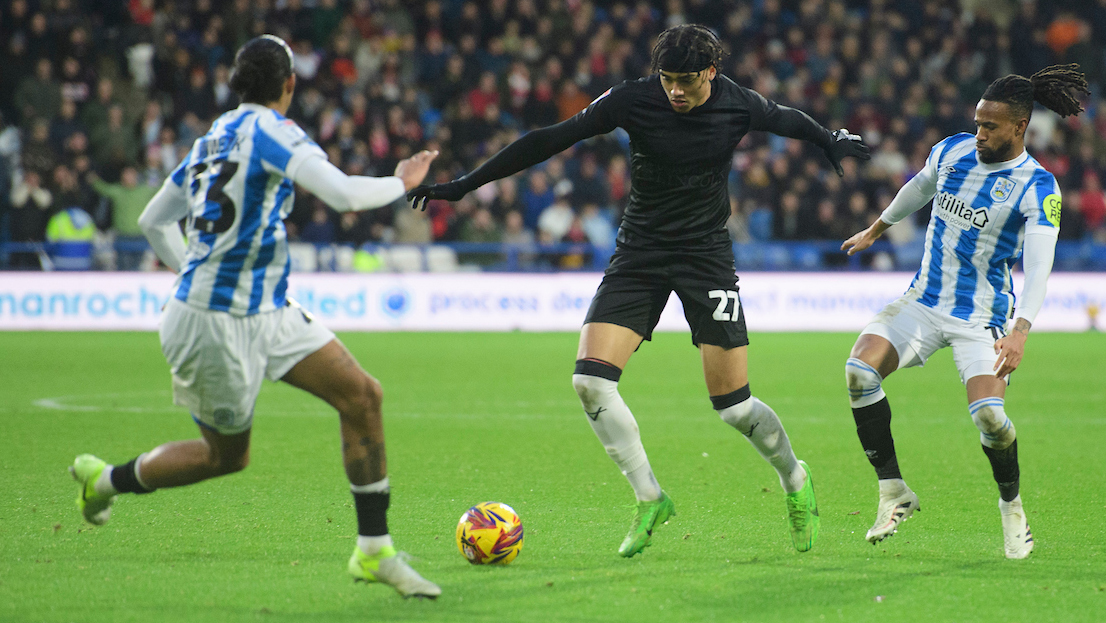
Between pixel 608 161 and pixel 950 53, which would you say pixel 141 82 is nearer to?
pixel 608 161

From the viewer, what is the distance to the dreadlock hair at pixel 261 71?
393cm

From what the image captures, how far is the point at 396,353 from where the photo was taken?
44.6 feet

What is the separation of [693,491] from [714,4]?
1659 centimetres

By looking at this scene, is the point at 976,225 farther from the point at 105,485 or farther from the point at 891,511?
the point at 105,485

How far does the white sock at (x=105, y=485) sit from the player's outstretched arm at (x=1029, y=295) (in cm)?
340

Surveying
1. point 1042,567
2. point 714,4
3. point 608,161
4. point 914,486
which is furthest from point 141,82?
point 1042,567

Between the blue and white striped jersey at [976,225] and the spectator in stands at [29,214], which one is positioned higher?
the blue and white striped jersey at [976,225]

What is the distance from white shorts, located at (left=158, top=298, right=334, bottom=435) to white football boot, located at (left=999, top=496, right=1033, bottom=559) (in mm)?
2871

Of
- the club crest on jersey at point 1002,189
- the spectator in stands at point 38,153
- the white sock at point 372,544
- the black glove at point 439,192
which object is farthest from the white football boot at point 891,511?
the spectator in stands at point 38,153

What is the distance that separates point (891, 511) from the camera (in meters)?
5.06

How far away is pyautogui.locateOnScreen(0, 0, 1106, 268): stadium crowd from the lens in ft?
56.4

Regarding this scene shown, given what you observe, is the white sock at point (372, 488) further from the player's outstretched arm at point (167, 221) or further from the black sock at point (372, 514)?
the player's outstretched arm at point (167, 221)

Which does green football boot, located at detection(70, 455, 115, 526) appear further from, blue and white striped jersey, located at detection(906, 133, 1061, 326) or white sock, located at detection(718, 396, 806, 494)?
blue and white striped jersey, located at detection(906, 133, 1061, 326)

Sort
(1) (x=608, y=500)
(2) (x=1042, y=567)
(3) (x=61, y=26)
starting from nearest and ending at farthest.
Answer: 1. (2) (x=1042, y=567)
2. (1) (x=608, y=500)
3. (3) (x=61, y=26)
